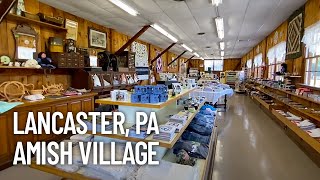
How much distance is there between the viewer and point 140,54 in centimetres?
927

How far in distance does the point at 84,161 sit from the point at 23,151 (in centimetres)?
195

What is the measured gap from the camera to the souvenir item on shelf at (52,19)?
3965 mm

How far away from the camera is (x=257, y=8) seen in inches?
198

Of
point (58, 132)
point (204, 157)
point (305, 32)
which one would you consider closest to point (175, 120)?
point (204, 157)

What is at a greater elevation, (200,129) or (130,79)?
(130,79)

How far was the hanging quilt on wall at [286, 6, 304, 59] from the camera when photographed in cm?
489

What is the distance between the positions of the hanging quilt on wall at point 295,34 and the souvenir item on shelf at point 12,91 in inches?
244

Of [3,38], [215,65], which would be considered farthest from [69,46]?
[215,65]

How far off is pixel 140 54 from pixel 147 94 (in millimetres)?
7494

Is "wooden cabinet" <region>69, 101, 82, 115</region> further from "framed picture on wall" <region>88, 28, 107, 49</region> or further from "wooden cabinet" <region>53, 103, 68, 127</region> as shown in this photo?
"framed picture on wall" <region>88, 28, 107, 49</region>

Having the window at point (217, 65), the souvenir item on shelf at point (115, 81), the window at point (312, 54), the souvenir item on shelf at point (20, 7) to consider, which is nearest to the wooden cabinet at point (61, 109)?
the souvenir item on shelf at point (20, 7)

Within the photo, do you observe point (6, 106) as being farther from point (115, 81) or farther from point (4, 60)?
point (115, 81)

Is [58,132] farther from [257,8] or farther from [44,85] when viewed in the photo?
[257,8]

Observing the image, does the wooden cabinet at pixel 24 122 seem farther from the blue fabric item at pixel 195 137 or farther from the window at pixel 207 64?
the window at pixel 207 64
